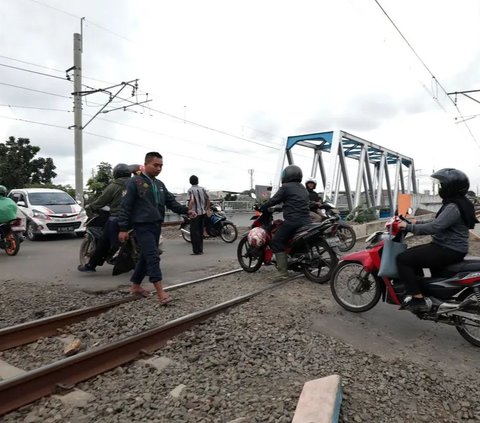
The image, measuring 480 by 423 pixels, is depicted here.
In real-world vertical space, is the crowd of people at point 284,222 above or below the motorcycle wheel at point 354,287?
above

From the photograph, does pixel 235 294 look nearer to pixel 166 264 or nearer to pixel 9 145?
pixel 166 264

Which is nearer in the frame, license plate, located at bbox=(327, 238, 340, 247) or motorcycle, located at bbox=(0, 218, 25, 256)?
license plate, located at bbox=(327, 238, 340, 247)

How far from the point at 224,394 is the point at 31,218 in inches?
471

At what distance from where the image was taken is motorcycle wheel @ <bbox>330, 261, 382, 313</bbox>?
15.5 ft

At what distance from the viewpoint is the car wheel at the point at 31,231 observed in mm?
13033

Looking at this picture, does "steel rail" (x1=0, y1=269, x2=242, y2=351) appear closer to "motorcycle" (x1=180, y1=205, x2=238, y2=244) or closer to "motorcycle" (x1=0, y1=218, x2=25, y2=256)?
"motorcycle" (x1=0, y1=218, x2=25, y2=256)

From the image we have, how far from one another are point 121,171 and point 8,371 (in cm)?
427

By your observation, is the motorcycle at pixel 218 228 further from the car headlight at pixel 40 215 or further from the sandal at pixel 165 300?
the sandal at pixel 165 300

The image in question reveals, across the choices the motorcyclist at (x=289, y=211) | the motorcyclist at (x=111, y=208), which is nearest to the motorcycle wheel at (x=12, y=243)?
the motorcyclist at (x=111, y=208)

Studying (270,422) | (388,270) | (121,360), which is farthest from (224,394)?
(388,270)

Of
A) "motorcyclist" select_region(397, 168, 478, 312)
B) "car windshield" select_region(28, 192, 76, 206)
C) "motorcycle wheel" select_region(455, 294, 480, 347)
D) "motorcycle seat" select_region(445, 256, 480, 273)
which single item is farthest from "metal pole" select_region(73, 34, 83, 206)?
"motorcycle wheel" select_region(455, 294, 480, 347)

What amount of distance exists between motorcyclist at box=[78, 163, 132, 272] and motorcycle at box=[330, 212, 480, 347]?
3.71 meters

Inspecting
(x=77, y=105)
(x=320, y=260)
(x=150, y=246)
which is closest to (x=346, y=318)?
(x=320, y=260)

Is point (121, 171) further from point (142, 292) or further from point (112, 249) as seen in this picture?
point (142, 292)
